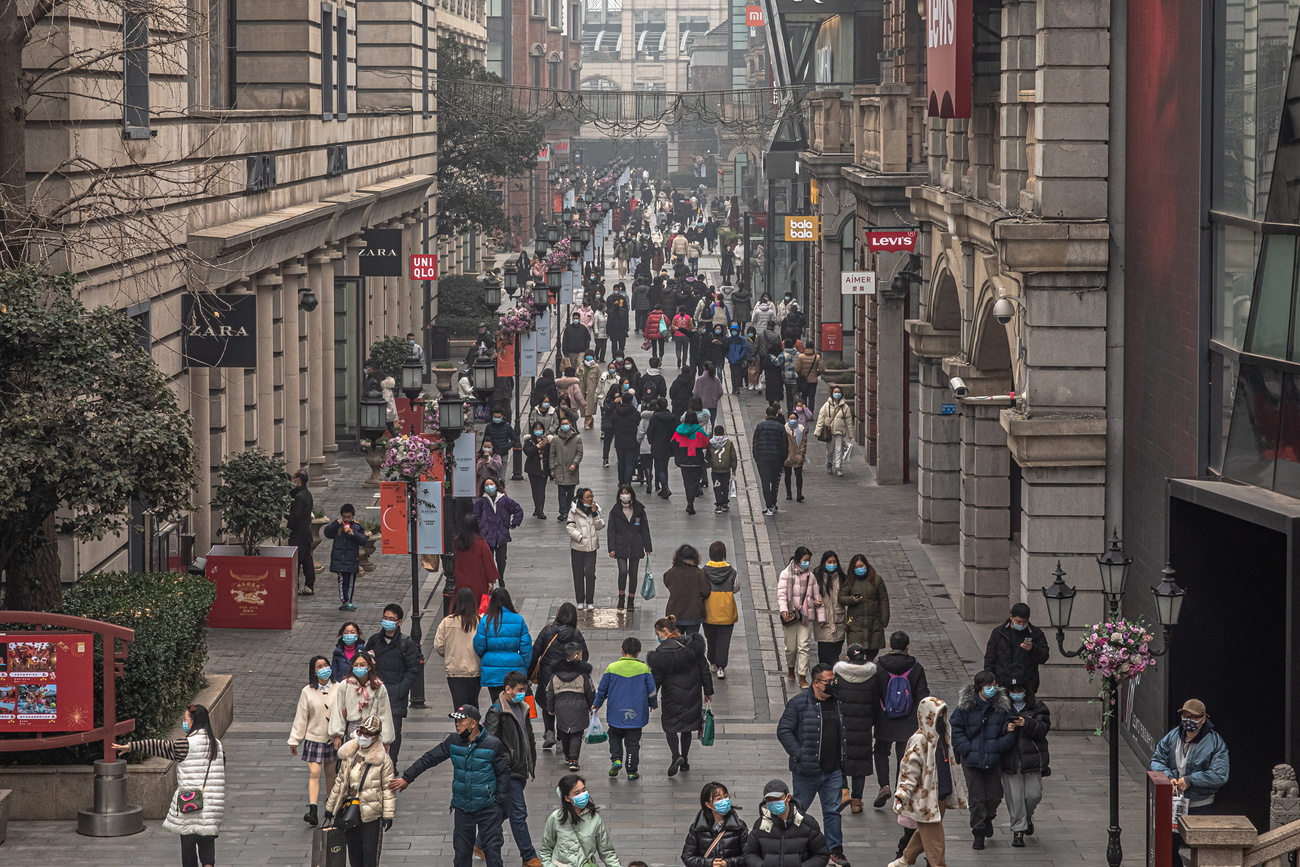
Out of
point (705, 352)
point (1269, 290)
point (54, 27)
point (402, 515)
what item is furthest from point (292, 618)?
point (705, 352)

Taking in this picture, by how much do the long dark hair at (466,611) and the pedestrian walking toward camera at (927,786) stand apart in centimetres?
470

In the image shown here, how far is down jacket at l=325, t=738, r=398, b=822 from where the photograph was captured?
1417cm

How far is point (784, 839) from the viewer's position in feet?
41.4

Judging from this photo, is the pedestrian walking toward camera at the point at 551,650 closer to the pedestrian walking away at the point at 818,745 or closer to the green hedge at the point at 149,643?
the pedestrian walking away at the point at 818,745

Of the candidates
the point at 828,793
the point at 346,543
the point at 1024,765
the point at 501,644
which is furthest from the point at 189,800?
the point at 346,543

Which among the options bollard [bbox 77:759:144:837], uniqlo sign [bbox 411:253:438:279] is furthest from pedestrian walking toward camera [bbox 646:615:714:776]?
uniqlo sign [bbox 411:253:438:279]

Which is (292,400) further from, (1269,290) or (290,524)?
(1269,290)

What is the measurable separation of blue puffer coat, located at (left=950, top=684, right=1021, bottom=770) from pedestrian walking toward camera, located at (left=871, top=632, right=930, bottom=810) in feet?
1.78

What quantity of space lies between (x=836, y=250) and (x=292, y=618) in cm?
2419

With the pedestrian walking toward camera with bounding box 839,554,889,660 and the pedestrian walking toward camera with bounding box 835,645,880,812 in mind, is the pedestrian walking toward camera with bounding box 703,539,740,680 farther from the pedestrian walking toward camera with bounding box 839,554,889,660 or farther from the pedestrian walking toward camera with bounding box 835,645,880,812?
the pedestrian walking toward camera with bounding box 835,645,880,812

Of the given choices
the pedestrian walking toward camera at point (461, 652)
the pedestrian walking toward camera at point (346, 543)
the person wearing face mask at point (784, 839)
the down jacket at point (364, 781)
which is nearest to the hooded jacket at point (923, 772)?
the person wearing face mask at point (784, 839)

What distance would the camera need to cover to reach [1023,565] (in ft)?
65.0

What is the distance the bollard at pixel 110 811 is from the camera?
53.1ft

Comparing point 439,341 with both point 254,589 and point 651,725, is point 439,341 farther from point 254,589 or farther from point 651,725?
point 651,725
